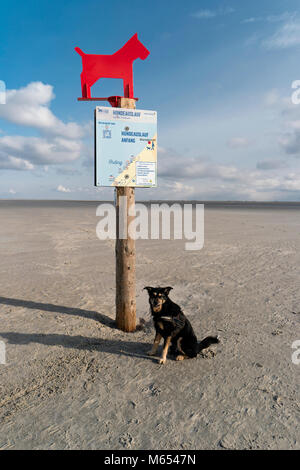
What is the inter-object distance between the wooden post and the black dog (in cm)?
108

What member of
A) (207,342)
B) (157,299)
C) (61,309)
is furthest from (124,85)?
(61,309)

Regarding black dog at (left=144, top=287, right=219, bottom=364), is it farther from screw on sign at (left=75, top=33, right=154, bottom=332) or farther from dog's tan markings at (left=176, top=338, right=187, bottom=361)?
screw on sign at (left=75, top=33, right=154, bottom=332)

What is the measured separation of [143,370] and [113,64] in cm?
498

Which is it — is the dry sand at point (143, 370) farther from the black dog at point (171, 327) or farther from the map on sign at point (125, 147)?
the map on sign at point (125, 147)

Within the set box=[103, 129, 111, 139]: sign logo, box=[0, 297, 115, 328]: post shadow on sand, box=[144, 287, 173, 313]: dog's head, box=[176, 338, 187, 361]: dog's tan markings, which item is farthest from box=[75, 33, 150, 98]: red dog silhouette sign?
box=[0, 297, 115, 328]: post shadow on sand

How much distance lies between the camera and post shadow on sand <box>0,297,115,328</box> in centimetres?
596

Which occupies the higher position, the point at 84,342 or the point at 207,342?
the point at 207,342

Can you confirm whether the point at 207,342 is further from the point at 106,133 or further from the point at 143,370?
the point at 106,133

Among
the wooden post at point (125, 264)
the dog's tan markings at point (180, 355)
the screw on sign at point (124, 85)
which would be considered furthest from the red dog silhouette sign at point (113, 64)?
the dog's tan markings at point (180, 355)

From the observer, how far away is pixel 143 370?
4.21m

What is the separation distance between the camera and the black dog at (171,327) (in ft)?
13.7

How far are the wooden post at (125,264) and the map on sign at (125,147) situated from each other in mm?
241
